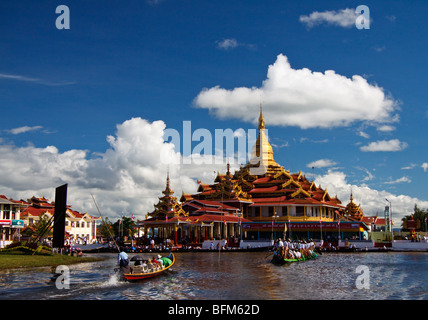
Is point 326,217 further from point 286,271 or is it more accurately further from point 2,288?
point 2,288

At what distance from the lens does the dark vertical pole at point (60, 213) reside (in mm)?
39625

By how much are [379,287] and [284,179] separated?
195 feet

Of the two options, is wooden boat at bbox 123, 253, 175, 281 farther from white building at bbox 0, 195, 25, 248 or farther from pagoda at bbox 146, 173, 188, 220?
pagoda at bbox 146, 173, 188, 220

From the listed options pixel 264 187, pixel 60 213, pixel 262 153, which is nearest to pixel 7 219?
pixel 60 213

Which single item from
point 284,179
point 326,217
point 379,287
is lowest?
point 379,287

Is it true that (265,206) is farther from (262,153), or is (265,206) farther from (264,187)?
(262,153)

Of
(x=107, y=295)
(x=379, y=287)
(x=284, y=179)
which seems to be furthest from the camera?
(x=284, y=179)

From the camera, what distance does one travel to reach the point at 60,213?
39.5m

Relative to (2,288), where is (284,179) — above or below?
above

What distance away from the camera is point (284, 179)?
8712cm

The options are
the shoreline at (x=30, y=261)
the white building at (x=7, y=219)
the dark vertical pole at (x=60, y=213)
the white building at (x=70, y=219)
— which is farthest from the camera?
the white building at (x=70, y=219)

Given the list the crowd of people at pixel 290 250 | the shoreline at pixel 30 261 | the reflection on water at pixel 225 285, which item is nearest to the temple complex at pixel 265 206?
the crowd of people at pixel 290 250

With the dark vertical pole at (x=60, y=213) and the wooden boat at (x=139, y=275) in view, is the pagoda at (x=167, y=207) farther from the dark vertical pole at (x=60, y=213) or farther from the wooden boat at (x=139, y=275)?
the wooden boat at (x=139, y=275)
